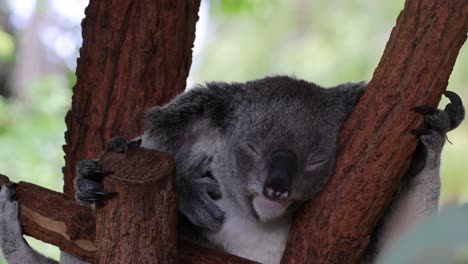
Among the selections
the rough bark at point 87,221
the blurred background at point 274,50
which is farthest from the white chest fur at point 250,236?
the blurred background at point 274,50

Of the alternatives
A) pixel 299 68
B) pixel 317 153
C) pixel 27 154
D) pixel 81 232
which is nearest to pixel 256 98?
pixel 317 153

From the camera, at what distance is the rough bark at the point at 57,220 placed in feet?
6.88

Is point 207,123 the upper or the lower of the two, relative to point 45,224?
upper

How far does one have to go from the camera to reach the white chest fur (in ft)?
7.50

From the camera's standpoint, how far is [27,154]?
5.68 m

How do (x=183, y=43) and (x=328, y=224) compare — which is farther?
(x=183, y=43)

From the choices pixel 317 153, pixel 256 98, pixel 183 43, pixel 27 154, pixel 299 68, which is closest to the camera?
pixel 317 153

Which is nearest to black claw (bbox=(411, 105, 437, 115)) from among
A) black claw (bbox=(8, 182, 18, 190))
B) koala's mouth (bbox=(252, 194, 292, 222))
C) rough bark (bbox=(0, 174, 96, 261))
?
koala's mouth (bbox=(252, 194, 292, 222))

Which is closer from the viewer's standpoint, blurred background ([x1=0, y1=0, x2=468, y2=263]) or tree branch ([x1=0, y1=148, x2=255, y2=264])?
tree branch ([x1=0, y1=148, x2=255, y2=264])

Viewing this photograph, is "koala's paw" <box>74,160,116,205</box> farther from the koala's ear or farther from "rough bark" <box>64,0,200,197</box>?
"rough bark" <box>64,0,200,197</box>

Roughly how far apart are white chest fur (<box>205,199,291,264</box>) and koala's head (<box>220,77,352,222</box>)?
0.38ft

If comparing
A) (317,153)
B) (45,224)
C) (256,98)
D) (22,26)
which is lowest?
(45,224)

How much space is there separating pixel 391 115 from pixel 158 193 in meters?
0.70

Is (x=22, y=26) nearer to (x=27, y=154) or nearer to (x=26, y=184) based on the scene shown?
(x=27, y=154)
